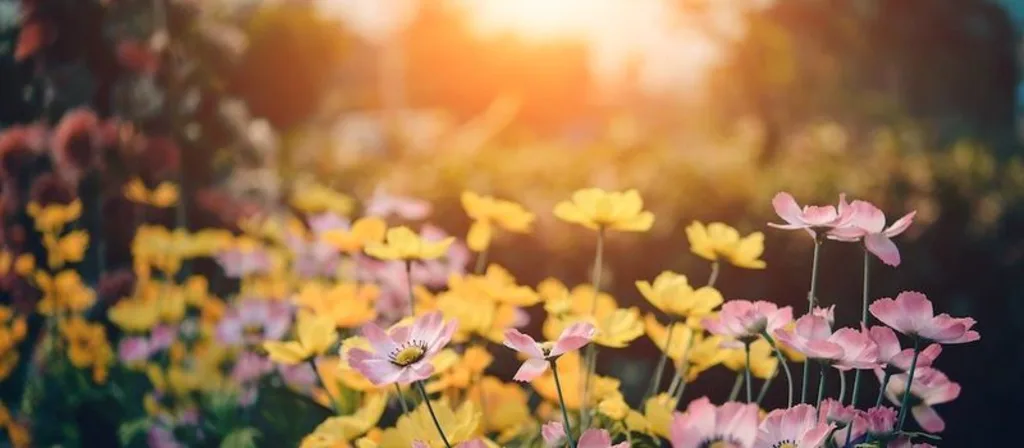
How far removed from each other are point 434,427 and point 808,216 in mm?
417

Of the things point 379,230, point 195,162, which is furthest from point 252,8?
point 379,230

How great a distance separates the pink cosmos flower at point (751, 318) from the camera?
98 cm

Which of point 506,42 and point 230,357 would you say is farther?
point 506,42

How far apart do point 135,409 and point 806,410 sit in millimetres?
1484

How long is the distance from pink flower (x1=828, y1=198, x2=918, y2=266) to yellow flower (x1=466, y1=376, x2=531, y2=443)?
471 mm

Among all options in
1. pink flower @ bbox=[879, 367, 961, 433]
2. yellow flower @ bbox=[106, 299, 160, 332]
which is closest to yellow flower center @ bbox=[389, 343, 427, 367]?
pink flower @ bbox=[879, 367, 961, 433]

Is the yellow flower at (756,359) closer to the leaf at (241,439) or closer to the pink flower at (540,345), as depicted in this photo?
the pink flower at (540,345)

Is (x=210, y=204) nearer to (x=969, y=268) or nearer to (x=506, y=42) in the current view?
(x=969, y=268)

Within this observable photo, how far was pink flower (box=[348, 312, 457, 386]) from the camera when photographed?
947 millimetres

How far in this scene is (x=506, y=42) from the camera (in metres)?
26.9

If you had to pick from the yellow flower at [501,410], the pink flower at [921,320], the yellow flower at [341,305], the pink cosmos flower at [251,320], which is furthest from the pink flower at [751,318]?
the pink cosmos flower at [251,320]

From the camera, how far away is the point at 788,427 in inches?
33.3

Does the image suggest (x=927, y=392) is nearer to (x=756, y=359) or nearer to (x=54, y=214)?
(x=756, y=359)

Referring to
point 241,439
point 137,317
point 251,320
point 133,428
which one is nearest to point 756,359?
point 241,439
